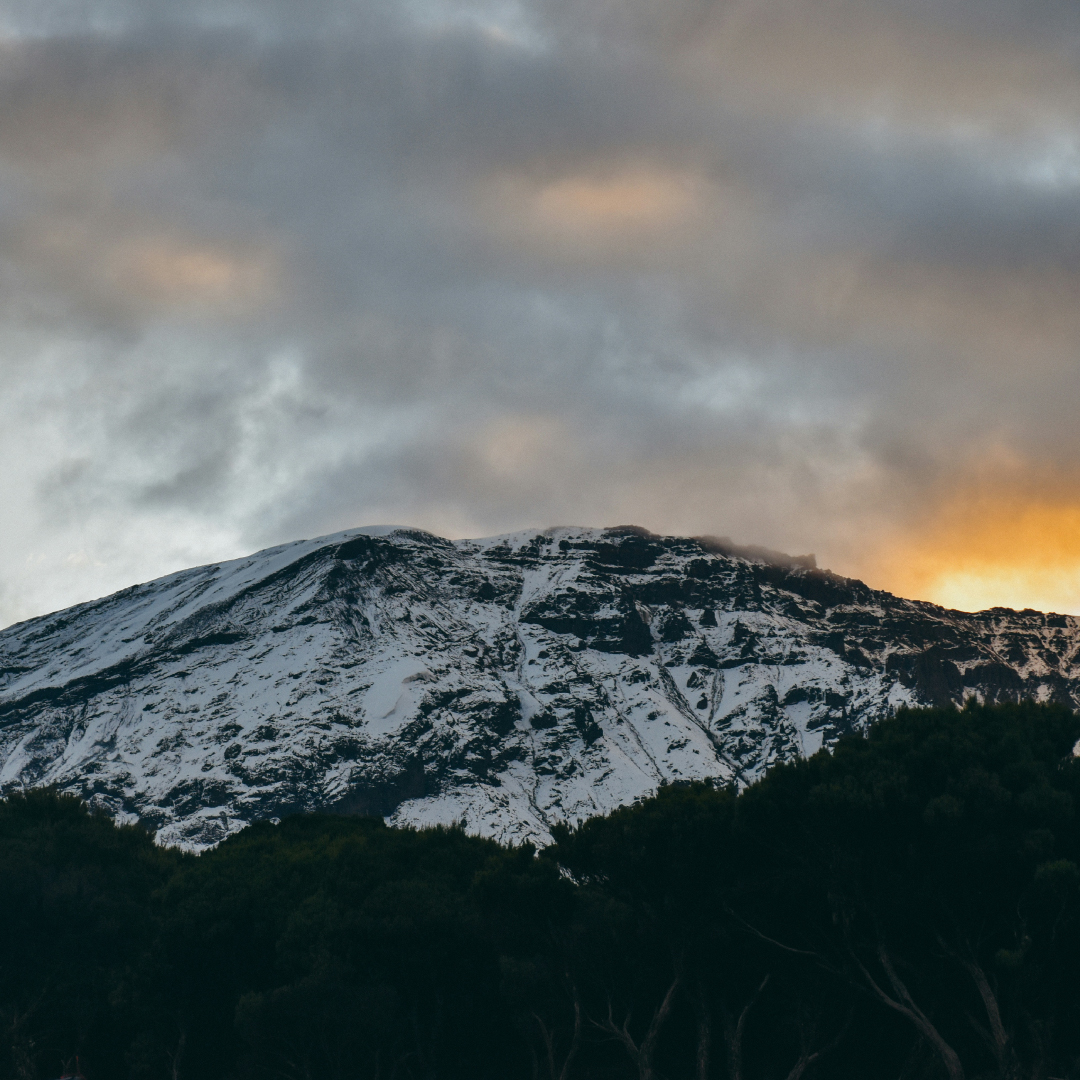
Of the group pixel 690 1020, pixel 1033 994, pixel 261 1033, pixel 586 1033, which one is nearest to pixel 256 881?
pixel 261 1033

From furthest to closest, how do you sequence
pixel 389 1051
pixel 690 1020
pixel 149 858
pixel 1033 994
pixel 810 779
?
pixel 149 858 < pixel 389 1051 < pixel 690 1020 < pixel 810 779 < pixel 1033 994

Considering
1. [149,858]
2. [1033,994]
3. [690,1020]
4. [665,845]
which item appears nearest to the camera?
[1033,994]

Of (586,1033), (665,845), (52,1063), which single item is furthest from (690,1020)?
(52,1063)

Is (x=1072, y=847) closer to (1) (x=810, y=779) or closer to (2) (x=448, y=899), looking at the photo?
(1) (x=810, y=779)

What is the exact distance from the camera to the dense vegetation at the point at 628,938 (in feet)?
185

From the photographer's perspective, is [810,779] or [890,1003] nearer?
[890,1003]

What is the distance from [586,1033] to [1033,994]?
2743 cm

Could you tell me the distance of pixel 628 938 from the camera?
223 ft

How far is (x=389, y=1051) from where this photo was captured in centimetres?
7644

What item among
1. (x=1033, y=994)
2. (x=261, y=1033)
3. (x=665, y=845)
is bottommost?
(x=1033, y=994)

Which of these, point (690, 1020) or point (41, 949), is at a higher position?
point (41, 949)

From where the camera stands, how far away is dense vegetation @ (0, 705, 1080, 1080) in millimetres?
56344

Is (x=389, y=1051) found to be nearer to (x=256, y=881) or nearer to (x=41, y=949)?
(x=256, y=881)

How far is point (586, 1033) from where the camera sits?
75688 millimetres
